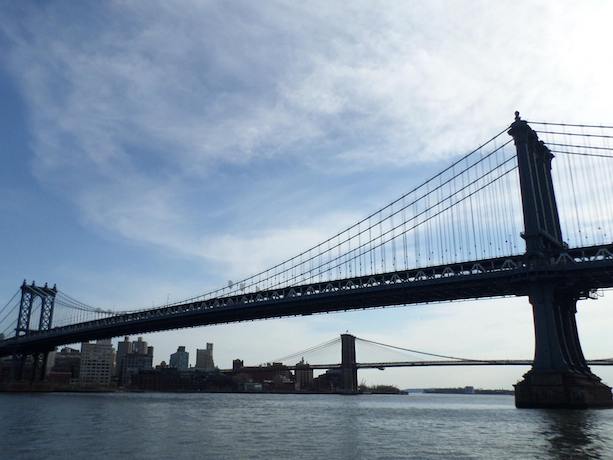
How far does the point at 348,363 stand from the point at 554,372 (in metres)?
126

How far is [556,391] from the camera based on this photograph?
45719 mm

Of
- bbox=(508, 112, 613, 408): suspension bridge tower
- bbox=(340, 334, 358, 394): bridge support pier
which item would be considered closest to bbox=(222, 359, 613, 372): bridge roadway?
bbox=(340, 334, 358, 394): bridge support pier

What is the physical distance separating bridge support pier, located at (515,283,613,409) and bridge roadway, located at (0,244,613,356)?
2269 mm

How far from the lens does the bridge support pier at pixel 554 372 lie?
151 ft

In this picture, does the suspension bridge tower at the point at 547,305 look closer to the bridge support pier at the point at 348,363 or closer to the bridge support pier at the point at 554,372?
the bridge support pier at the point at 554,372

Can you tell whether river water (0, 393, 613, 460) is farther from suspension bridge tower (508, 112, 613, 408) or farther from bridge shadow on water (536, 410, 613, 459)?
suspension bridge tower (508, 112, 613, 408)

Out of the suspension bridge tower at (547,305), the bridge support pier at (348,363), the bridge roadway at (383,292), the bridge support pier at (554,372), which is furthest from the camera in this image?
the bridge support pier at (348,363)

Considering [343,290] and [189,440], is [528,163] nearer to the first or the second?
[343,290]

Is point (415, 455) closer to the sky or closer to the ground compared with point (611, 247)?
closer to the ground

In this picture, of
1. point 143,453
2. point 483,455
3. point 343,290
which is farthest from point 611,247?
A: point 143,453

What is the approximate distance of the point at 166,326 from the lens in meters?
87.1

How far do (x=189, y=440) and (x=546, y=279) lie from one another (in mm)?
35051

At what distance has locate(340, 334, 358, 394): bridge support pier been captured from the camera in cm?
16912

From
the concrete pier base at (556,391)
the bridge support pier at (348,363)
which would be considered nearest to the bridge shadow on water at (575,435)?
the concrete pier base at (556,391)
